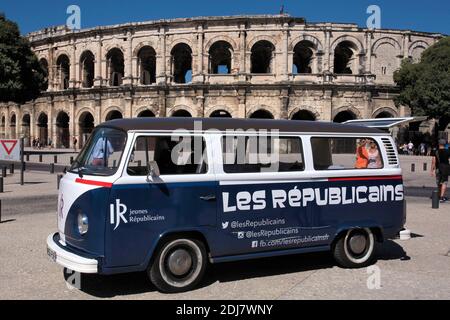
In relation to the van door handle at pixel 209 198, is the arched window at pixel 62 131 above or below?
above

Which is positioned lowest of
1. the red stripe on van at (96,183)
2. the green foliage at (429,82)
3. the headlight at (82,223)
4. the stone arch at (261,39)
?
the headlight at (82,223)

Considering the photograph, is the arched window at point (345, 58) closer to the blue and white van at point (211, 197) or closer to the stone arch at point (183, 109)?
the stone arch at point (183, 109)

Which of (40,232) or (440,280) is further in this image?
(40,232)

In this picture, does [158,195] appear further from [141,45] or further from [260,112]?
[141,45]

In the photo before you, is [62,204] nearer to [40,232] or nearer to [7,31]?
[40,232]

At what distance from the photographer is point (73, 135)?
1626 inches

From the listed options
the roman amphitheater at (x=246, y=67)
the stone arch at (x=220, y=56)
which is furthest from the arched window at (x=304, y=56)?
the stone arch at (x=220, y=56)

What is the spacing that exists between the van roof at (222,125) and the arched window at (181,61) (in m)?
32.5

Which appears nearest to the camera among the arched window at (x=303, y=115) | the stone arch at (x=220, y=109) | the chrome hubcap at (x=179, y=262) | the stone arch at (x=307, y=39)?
the chrome hubcap at (x=179, y=262)

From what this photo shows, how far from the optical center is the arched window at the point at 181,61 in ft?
124

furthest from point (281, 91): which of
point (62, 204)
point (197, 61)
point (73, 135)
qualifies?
point (62, 204)

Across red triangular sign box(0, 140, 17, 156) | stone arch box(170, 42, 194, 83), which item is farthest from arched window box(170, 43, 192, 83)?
red triangular sign box(0, 140, 17, 156)
